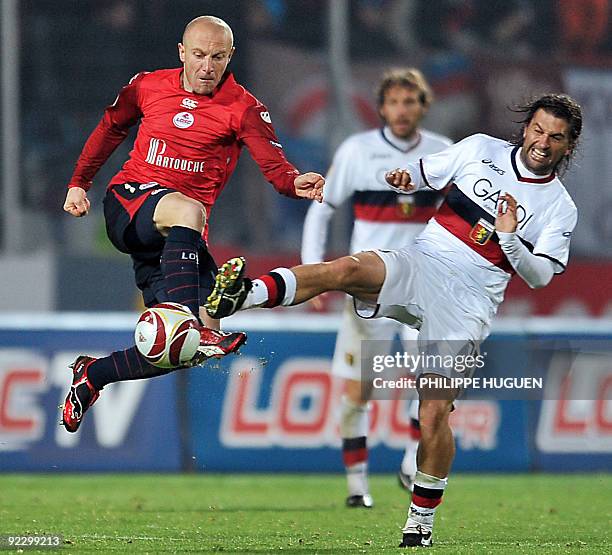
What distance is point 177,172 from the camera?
7.54 m

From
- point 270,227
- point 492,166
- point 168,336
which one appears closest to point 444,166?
point 492,166

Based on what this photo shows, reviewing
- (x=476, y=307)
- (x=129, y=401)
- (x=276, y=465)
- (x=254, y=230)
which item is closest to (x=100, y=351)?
(x=129, y=401)

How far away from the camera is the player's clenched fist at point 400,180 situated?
732 cm

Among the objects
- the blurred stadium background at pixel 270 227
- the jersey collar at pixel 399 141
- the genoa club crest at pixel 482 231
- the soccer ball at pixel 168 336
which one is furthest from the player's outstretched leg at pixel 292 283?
the blurred stadium background at pixel 270 227

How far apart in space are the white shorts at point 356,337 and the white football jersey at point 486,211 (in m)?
2.01

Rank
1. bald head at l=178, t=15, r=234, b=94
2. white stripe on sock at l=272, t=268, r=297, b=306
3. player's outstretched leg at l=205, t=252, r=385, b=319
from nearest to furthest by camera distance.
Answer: player's outstretched leg at l=205, t=252, r=385, b=319 → white stripe on sock at l=272, t=268, r=297, b=306 → bald head at l=178, t=15, r=234, b=94

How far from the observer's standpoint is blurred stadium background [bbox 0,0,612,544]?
11750 mm

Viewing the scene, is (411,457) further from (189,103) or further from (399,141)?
(189,103)

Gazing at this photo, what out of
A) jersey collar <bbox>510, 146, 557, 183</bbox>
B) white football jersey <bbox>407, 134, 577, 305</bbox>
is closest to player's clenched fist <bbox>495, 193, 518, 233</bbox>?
white football jersey <bbox>407, 134, 577, 305</bbox>

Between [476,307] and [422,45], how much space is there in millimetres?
7853

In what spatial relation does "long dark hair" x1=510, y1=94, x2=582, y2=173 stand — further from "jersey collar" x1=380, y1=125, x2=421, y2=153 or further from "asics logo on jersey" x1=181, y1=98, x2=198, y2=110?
"jersey collar" x1=380, y1=125, x2=421, y2=153

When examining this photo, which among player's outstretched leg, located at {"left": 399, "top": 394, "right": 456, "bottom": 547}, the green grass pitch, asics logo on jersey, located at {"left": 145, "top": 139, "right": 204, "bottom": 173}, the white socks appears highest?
asics logo on jersey, located at {"left": 145, "top": 139, "right": 204, "bottom": 173}

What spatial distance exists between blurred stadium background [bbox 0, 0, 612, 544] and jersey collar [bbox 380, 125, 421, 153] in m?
2.50

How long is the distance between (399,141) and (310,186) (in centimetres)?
288
